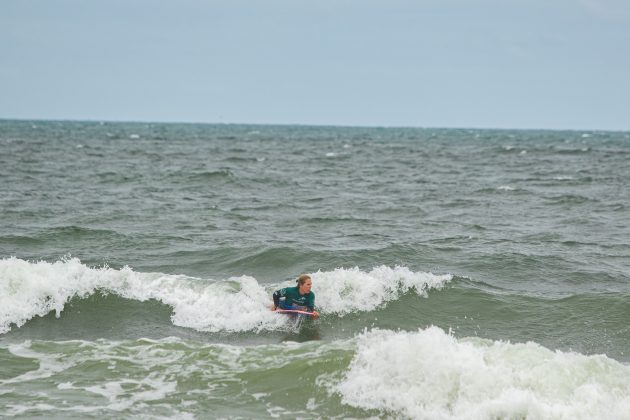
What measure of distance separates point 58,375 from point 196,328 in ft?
11.4

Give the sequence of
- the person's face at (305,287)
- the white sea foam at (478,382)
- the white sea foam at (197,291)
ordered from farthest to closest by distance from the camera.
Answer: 1. the white sea foam at (197,291)
2. the person's face at (305,287)
3. the white sea foam at (478,382)

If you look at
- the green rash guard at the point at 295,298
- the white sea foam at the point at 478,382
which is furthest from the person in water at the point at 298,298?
the white sea foam at the point at 478,382

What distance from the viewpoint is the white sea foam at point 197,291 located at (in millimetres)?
14758

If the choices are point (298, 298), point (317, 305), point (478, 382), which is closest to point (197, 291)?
point (317, 305)

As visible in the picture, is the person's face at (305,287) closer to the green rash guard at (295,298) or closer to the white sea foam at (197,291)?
the green rash guard at (295,298)

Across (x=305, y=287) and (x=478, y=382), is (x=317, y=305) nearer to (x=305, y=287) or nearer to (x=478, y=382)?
(x=305, y=287)

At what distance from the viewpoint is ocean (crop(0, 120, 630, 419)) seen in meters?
10.5

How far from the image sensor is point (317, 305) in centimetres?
1573

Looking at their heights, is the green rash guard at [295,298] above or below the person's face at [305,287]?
below

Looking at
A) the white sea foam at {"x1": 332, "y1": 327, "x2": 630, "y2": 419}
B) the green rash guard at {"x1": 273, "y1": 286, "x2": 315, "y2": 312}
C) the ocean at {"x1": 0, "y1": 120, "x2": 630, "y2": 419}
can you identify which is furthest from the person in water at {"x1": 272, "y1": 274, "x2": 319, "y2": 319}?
the white sea foam at {"x1": 332, "y1": 327, "x2": 630, "y2": 419}

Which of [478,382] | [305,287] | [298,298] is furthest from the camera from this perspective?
[298,298]

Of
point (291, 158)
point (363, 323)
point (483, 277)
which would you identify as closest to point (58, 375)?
point (363, 323)

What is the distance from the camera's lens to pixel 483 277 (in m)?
18.1

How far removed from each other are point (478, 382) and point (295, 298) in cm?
487
